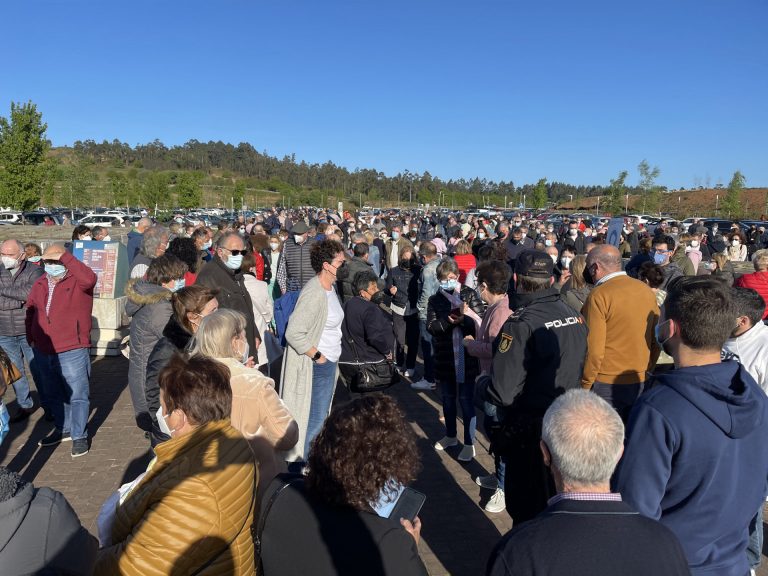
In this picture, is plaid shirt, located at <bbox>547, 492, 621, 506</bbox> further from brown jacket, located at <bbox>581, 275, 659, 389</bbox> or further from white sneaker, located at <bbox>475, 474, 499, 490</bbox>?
white sneaker, located at <bbox>475, 474, 499, 490</bbox>

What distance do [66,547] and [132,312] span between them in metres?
3.06

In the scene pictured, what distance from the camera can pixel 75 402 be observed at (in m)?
5.49

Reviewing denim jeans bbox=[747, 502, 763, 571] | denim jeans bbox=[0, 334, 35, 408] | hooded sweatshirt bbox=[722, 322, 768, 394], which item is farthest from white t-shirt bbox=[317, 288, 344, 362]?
denim jeans bbox=[0, 334, 35, 408]

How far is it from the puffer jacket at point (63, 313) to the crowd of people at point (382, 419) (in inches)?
0.7

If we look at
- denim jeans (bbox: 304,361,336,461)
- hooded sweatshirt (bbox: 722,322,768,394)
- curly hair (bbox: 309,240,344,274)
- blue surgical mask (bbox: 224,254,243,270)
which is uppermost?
curly hair (bbox: 309,240,344,274)

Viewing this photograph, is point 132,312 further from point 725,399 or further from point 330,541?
point 725,399

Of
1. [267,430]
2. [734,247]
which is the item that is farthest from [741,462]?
[734,247]

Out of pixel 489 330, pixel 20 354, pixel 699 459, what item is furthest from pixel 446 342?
pixel 20 354

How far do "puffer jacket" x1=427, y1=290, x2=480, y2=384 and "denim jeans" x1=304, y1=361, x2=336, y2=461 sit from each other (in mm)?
1023

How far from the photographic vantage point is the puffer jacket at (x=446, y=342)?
202 inches

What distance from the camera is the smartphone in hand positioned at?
1.96 meters

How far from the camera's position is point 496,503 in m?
4.53

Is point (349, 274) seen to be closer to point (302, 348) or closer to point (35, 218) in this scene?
point (302, 348)

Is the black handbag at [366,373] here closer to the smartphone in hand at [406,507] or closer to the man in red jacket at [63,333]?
the man in red jacket at [63,333]
